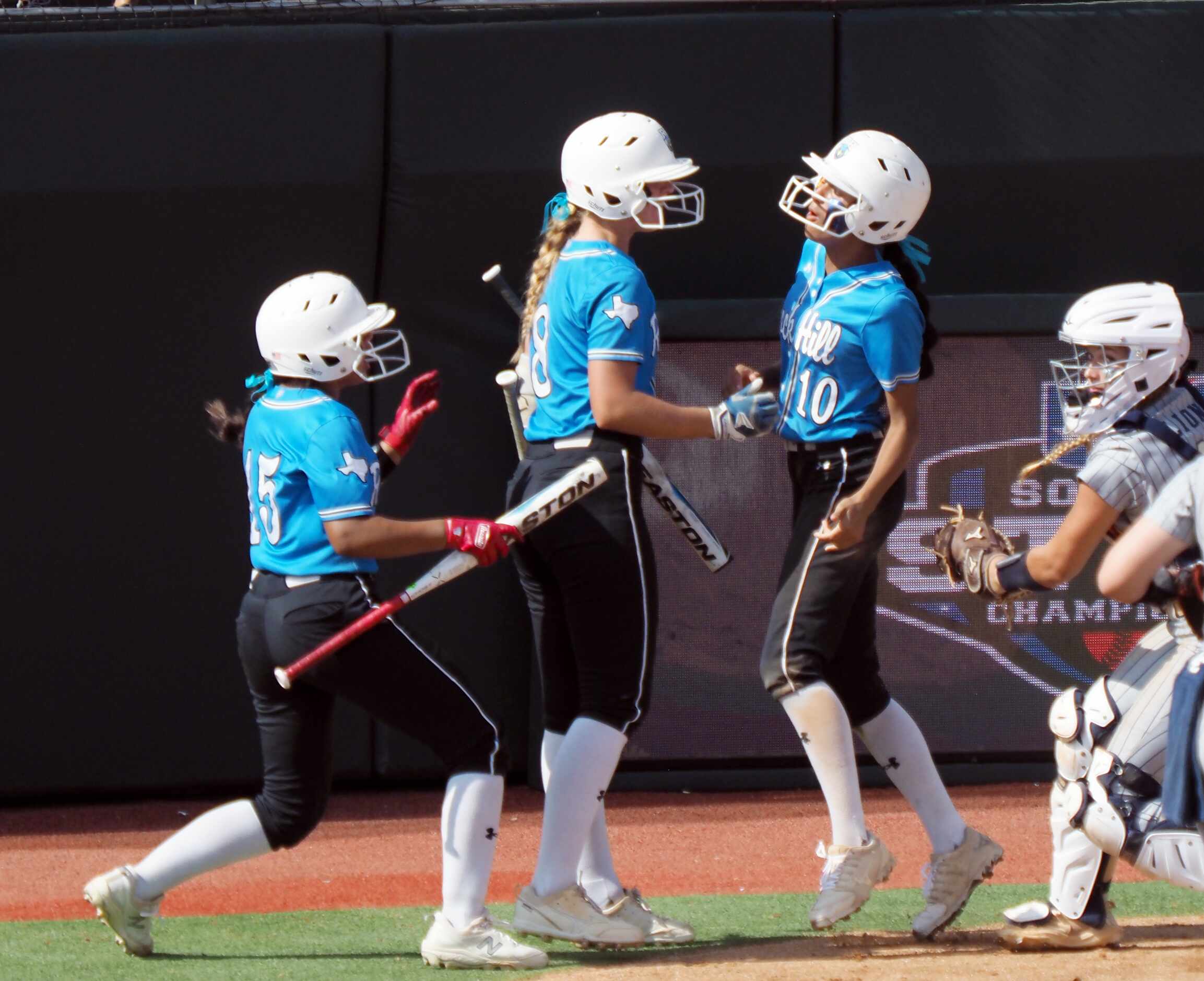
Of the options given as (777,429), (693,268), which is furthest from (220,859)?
(693,268)

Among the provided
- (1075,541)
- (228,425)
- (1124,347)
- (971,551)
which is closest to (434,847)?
(228,425)

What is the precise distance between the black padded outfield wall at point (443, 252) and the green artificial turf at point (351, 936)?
5.20 feet

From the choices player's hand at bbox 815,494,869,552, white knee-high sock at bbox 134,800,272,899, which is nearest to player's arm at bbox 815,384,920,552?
player's hand at bbox 815,494,869,552

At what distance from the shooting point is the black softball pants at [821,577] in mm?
4156

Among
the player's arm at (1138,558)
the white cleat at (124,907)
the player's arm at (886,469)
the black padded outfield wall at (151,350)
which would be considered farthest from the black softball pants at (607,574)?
the black padded outfield wall at (151,350)

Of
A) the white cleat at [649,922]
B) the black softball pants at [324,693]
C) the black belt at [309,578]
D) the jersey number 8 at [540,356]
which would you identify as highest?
the jersey number 8 at [540,356]

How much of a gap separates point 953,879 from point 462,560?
57.3 inches

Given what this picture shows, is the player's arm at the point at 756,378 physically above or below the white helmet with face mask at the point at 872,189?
below

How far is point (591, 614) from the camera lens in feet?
13.5

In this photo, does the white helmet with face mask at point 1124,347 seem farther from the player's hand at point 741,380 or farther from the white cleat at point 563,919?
the white cleat at point 563,919

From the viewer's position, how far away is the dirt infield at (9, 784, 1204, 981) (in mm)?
3967

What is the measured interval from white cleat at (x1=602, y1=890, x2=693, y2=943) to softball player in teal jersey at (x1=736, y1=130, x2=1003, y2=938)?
0.40 metres

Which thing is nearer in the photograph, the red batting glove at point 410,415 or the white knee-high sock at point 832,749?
the white knee-high sock at point 832,749

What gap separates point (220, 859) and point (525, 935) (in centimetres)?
81
